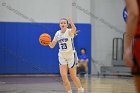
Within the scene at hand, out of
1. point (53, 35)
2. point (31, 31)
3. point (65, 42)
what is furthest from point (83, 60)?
point (65, 42)

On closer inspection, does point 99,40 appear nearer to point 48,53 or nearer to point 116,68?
point 116,68

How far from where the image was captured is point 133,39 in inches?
93.5

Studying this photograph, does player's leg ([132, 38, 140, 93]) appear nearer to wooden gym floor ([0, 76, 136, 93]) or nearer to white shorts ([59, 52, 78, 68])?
white shorts ([59, 52, 78, 68])

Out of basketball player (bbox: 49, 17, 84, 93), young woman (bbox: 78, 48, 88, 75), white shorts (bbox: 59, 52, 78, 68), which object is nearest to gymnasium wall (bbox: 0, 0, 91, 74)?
young woman (bbox: 78, 48, 88, 75)

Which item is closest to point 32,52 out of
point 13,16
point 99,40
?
point 13,16

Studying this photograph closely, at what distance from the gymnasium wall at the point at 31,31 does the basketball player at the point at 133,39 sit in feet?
50.0

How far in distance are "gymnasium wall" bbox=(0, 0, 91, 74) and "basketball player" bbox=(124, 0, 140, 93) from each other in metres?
15.2

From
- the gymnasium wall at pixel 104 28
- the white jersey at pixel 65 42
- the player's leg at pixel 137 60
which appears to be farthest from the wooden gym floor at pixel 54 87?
the player's leg at pixel 137 60

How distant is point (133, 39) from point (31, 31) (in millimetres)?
15345

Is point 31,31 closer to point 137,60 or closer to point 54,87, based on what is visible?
point 54,87

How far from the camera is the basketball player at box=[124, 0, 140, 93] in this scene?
2.32m

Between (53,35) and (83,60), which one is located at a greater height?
(53,35)

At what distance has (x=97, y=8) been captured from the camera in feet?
61.6

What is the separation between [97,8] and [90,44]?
2.06 metres
